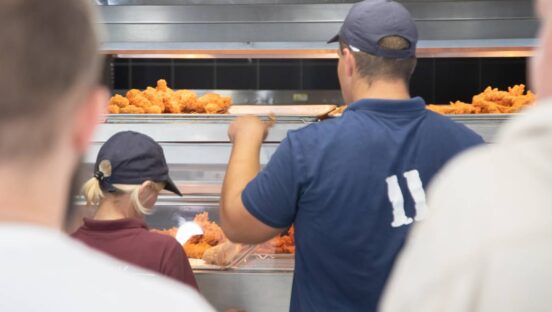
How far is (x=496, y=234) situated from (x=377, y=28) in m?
1.71

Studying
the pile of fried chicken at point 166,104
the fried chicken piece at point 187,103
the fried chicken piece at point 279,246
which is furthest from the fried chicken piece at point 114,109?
the fried chicken piece at point 279,246

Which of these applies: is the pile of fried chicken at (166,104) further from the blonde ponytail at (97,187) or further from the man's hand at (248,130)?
the man's hand at (248,130)

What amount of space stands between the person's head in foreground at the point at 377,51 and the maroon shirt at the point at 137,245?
76cm

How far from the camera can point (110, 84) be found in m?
6.75

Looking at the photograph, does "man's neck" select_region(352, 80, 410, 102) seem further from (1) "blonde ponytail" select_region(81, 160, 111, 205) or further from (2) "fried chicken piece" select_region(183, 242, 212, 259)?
(2) "fried chicken piece" select_region(183, 242, 212, 259)

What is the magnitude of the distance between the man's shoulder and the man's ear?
111 millimetres

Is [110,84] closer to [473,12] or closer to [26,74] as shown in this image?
[473,12]

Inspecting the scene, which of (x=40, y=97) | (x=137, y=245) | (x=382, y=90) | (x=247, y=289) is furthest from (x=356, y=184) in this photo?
(x=40, y=97)

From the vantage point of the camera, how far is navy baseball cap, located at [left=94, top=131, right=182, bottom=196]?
2.99m

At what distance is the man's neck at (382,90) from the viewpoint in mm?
2426

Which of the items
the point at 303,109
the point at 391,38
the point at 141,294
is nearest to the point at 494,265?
the point at 141,294

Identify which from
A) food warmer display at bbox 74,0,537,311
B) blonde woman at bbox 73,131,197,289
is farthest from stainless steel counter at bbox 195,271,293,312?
blonde woman at bbox 73,131,197,289

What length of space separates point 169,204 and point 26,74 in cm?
299

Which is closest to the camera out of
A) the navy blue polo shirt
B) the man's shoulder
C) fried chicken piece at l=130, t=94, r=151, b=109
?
the man's shoulder
